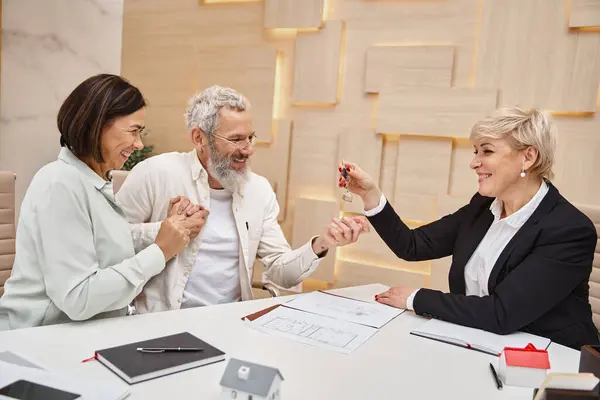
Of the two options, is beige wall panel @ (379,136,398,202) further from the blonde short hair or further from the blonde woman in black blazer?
the blonde short hair

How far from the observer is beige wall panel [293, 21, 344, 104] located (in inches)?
135

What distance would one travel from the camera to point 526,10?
2.90 meters

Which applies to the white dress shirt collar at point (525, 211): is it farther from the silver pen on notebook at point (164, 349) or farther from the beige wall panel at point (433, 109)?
the silver pen on notebook at point (164, 349)

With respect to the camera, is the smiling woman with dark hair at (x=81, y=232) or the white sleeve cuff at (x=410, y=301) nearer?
the smiling woman with dark hair at (x=81, y=232)

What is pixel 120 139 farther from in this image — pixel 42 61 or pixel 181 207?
pixel 42 61

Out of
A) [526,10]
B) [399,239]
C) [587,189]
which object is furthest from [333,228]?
[526,10]

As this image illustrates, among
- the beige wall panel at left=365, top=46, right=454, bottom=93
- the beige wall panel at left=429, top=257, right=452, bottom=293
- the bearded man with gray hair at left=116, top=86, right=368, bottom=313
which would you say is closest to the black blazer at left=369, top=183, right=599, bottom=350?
the bearded man with gray hair at left=116, top=86, right=368, bottom=313

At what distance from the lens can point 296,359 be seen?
151 centimetres

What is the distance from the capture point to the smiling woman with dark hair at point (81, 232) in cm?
161

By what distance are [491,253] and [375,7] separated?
187 centimetres

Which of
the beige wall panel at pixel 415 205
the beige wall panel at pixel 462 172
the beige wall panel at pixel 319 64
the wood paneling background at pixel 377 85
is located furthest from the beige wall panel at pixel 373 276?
the beige wall panel at pixel 319 64

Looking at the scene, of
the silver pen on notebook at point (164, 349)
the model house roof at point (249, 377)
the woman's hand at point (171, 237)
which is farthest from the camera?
the woman's hand at point (171, 237)

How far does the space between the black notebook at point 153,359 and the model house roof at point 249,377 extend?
257mm

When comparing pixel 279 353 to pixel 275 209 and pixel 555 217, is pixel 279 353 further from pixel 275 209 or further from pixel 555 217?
pixel 275 209
